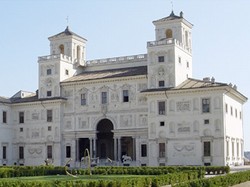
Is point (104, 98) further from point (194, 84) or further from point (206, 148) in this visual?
point (206, 148)

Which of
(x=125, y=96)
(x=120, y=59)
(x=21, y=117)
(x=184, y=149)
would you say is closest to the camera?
(x=184, y=149)

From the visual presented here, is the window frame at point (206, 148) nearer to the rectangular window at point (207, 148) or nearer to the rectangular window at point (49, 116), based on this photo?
the rectangular window at point (207, 148)

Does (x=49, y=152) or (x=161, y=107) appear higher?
(x=161, y=107)

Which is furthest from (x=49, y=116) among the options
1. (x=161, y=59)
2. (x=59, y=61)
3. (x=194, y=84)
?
(x=194, y=84)

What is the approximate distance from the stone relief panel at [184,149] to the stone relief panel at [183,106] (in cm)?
352

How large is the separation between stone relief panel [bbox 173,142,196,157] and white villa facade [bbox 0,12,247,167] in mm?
103

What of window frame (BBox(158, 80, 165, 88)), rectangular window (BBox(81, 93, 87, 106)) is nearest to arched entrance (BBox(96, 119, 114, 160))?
rectangular window (BBox(81, 93, 87, 106))

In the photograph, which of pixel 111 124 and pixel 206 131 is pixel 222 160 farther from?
pixel 111 124

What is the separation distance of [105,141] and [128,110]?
7.58 meters

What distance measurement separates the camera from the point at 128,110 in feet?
175

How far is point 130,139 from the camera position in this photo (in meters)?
56.2

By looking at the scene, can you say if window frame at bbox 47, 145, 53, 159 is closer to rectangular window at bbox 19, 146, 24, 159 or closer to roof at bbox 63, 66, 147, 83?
rectangular window at bbox 19, 146, 24, 159

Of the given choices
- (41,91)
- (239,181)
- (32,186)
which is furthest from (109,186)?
(41,91)

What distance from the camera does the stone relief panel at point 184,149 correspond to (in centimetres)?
4823
